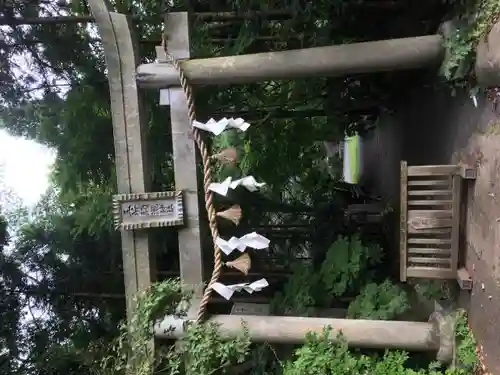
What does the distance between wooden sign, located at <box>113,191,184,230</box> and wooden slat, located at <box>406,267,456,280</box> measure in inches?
67.1

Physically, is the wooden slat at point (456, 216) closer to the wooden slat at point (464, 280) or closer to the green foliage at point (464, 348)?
the wooden slat at point (464, 280)

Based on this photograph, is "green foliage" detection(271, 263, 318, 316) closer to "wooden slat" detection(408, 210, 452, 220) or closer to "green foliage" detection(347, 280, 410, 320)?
"green foliage" detection(347, 280, 410, 320)

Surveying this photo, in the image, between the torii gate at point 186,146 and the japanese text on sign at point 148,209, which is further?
the japanese text on sign at point 148,209

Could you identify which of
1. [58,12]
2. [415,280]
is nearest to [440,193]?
[415,280]

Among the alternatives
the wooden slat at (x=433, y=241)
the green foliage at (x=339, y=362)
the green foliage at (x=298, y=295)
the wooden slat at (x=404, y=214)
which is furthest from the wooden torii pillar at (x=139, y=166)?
the wooden slat at (x=433, y=241)

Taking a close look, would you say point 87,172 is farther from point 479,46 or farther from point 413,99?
point 479,46

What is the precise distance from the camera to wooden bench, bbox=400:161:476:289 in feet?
12.4

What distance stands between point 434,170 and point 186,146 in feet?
5.86

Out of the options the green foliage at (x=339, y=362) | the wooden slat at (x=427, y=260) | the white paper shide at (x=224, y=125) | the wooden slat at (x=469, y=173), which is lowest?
the green foliage at (x=339, y=362)

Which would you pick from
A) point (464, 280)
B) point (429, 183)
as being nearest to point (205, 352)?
point (464, 280)

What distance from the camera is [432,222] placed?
3.79 metres

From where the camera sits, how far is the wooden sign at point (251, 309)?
4.80 meters

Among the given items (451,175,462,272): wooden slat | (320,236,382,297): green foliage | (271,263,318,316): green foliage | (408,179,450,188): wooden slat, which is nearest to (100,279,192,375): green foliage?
(271,263,318,316): green foliage

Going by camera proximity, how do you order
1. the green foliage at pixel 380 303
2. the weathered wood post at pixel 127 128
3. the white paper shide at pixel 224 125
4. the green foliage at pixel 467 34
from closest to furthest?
1. the green foliage at pixel 467 34
2. the white paper shide at pixel 224 125
3. the weathered wood post at pixel 127 128
4. the green foliage at pixel 380 303
